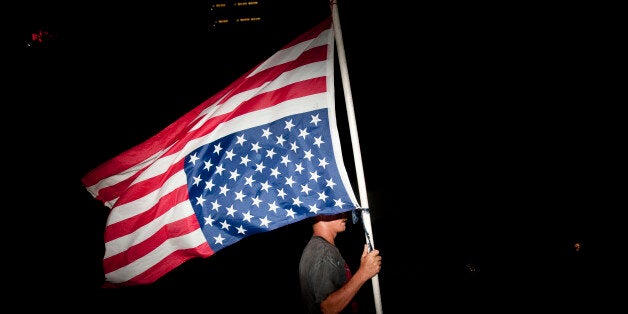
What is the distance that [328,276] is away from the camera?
2445 mm

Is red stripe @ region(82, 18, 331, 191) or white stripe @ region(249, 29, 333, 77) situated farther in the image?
red stripe @ region(82, 18, 331, 191)

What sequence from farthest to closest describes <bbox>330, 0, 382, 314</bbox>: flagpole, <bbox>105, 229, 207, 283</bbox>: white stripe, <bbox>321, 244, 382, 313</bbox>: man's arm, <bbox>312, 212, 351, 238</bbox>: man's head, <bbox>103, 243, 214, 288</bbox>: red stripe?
<bbox>312, 212, 351, 238</bbox>: man's head, <bbox>103, 243, 214, 288</bbox>: red stripe, <bbox>105, 229, 207, 283</bbox>: white stripe, <bbox>321, 244, 382, 313</bbox>: man's arm, <bbox>330, 0, 382, 314</bbox>: flagpole

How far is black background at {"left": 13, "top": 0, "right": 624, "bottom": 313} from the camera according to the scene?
6.34 meters

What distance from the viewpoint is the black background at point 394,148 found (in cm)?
634

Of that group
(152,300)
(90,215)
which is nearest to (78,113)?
(90,215)

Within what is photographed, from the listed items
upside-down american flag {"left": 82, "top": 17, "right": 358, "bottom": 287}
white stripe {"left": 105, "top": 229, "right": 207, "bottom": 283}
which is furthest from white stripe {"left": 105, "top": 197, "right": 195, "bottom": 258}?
white stripe {"left": 105, "top": 229, "right": 207, "bottom": 283}

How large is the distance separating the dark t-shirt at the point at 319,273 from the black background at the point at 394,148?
11.6 ft

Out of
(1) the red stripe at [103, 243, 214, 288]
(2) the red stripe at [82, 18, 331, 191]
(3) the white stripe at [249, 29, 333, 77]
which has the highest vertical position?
(3) the white stripe at [249, 29, 333, 77]

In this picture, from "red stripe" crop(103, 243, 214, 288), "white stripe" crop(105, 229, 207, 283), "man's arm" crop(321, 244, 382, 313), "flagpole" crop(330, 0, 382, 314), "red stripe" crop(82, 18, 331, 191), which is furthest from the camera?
"red stripe" crop(82, 18, 331, 191)

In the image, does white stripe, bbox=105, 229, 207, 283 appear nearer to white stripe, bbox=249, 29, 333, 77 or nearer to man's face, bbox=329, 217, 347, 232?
man's face, bbox=329, 217, 347, 232

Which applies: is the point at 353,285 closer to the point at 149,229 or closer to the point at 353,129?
the point at 353,129

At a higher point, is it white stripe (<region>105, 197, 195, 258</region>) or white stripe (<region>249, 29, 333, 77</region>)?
white stripe (<region>249, 29, 333, 77</region>)

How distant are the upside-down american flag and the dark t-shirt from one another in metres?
0.55

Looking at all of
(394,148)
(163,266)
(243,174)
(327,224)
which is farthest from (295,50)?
(394,148)
